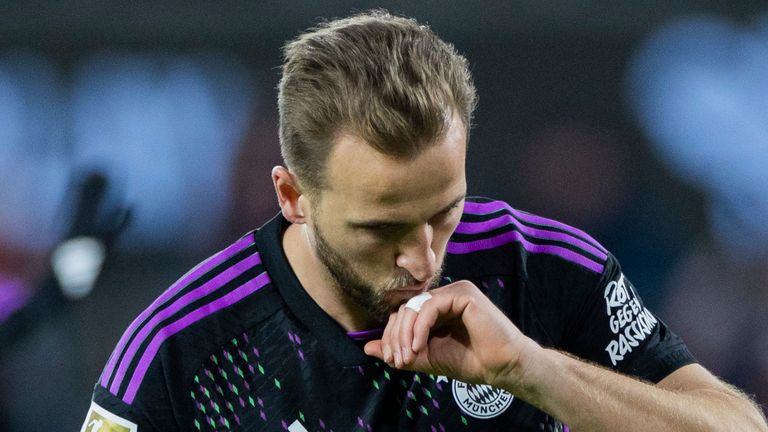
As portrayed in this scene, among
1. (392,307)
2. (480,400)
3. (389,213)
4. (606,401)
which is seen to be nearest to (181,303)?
(392,307)

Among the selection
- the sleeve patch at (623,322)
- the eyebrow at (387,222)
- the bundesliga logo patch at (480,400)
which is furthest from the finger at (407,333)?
the sleeve patch at (623,322)

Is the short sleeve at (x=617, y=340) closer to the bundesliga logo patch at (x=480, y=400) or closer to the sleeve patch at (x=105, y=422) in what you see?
the bundesliga logo patch at (x=480, y=400)

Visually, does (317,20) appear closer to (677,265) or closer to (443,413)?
(677,265)

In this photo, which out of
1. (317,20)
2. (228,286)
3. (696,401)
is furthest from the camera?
(317,20)

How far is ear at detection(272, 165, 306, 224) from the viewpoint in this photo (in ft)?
8.20

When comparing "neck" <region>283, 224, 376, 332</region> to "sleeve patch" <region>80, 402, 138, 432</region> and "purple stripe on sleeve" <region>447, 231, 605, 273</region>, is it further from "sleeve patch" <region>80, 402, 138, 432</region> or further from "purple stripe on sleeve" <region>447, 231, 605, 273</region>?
"sleeve patch" <region>80, 402, 138, 432</region>

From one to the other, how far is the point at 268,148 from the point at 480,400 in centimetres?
235

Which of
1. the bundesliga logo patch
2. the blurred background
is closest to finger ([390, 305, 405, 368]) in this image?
the bundesliga logo patch

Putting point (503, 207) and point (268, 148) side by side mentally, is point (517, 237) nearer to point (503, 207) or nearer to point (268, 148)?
point (503, 207)

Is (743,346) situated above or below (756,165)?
below

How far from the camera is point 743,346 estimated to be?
4680mm

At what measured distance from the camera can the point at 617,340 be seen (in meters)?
2.69

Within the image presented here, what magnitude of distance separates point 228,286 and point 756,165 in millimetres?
3095

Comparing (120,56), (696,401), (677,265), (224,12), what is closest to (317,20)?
(224,12)
